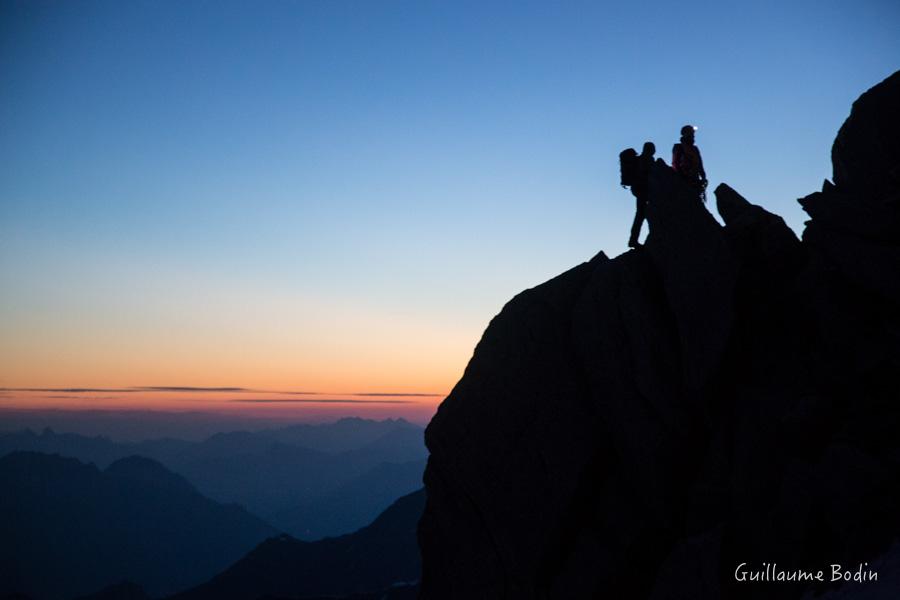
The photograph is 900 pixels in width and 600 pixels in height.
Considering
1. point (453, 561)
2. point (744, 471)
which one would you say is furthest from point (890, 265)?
point (453, 561)

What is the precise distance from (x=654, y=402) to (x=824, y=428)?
5.09 meters

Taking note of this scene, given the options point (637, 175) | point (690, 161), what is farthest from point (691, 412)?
point (690, 161)

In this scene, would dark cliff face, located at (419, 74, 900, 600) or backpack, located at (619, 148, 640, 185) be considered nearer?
dark cliff face, located at (419, 74, 900, 600)

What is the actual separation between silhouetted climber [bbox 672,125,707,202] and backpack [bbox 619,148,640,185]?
2170 millimetres

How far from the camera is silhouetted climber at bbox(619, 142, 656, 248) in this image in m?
24.8

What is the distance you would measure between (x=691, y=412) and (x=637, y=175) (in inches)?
431

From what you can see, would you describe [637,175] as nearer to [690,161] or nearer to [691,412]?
[690,161]

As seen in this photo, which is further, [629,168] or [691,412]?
[629,168]

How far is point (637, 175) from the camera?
24844mm

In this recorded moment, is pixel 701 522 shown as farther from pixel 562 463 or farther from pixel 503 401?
pixel 503 401

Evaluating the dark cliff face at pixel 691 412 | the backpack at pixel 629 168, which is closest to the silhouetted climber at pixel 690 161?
the dark cliff face at pixel 691 412

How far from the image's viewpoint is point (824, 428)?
16.7 metres

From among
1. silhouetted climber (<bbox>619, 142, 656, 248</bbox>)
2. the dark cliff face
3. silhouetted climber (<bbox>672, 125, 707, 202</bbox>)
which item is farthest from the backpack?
silhouetted climber (<bbox>672, 125, 707, 202</bbox>)

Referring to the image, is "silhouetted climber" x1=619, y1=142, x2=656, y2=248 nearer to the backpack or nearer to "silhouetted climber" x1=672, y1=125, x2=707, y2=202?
the backpack
